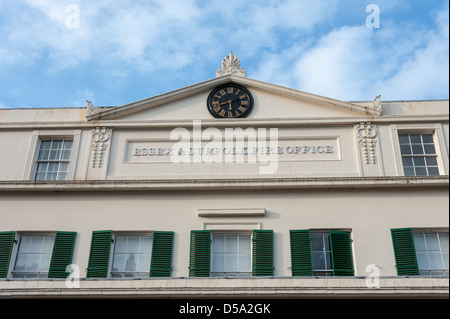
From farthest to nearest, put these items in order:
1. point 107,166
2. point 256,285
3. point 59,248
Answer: point 107,166
point 59,248
point 256,285

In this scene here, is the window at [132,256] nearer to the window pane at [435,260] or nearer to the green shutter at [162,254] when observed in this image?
the green shutter at [162,254]

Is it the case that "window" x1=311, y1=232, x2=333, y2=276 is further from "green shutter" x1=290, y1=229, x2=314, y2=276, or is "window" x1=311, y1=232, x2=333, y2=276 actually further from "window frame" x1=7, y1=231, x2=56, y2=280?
"window frame" x1=7, y1=231, x2=56, y2=280

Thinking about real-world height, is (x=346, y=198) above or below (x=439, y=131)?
below

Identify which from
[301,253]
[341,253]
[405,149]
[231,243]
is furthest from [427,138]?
Result: [231,243]

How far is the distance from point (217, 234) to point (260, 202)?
1735 mm

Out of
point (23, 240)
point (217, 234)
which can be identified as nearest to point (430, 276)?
point (217, 234)

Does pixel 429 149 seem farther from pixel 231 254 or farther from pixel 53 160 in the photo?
pixel 53 160

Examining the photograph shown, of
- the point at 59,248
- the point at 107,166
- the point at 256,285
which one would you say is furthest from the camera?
the point at 107,166

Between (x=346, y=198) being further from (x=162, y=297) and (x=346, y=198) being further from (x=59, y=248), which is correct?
(x=59, y=248)

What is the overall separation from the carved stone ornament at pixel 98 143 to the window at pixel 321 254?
7.66 metres

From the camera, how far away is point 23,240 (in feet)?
59.4

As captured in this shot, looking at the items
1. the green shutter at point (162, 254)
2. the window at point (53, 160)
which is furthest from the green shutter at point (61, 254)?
the green shutter at point (162, 254)

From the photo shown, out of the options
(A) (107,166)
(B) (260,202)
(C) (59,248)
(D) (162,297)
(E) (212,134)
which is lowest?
(D) (162,297)

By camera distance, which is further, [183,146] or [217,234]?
[183,146]
